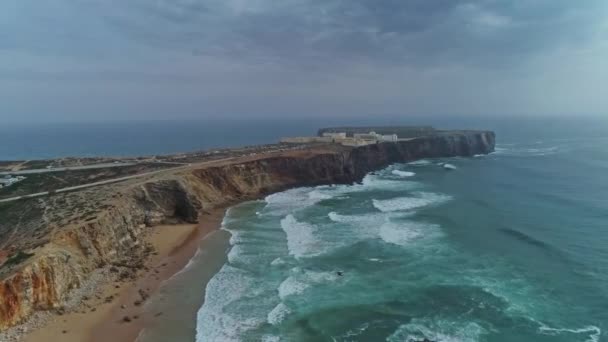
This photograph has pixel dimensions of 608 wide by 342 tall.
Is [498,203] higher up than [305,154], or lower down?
lower down

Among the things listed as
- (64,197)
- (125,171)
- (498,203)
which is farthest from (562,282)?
(125,171)

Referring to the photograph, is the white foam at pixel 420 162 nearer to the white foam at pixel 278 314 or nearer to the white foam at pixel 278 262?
the white foam at pixel 278 262

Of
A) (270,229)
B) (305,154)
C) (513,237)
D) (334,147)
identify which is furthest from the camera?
(334,147)

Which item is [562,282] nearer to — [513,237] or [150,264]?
[513,237]

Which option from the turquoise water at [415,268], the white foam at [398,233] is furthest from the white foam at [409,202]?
the white foam at [398,233]

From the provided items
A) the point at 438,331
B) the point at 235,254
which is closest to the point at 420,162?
the point at 235,254

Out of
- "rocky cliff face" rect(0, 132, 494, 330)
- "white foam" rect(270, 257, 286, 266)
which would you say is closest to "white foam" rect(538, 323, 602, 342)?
"white foam" rect(270, 257, 286, 266)
